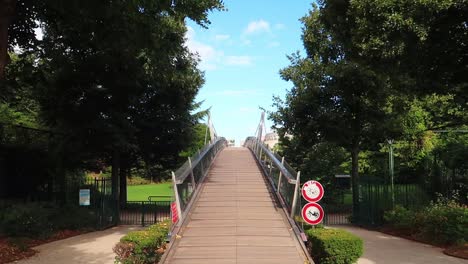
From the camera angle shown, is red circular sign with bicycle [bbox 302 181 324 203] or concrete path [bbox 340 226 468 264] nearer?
red circular sign with bicycle [bbox 302 181 324 203]

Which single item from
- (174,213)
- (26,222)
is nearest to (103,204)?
(26,222)

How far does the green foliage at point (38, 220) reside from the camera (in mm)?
15382

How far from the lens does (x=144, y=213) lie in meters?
23.8

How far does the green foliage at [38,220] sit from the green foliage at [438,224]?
13.2 meters

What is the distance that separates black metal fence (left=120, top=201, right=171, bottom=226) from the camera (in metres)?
23.3

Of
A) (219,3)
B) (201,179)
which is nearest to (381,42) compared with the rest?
(219,3)

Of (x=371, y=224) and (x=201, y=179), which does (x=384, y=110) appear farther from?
(x=201, y=179)

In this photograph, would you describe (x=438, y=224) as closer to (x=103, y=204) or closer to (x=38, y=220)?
(x=38, y=220)

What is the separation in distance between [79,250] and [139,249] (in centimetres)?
608

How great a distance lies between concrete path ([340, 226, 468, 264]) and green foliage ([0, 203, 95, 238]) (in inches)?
430

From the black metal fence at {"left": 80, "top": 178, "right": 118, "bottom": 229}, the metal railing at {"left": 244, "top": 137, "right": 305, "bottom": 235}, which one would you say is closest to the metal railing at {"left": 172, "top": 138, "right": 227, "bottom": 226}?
the metal railing at {"left": 244, "top": 137, "right": 305, "bottom": 235}

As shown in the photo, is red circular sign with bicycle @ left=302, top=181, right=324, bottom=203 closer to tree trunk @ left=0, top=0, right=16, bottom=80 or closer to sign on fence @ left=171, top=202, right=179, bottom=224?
sign on fence @ left=171, top=202, right=179, bottom=224

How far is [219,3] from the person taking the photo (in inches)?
543

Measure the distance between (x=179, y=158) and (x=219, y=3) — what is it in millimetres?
17670
